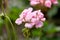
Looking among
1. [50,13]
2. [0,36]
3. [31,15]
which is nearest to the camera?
[31,15]

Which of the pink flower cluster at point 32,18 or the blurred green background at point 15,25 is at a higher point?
the pink flower cluster at point 32,18

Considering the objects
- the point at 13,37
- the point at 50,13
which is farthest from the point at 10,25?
the point at 50,13

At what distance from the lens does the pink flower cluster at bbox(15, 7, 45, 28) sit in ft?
2.33

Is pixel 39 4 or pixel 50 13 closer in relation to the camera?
pixel 39 4

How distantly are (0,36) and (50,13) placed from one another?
1187 millimetres

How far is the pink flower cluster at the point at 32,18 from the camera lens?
0.71 m

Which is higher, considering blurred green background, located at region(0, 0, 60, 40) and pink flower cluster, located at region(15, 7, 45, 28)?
pink flower cluster, located at region(15, 7, 45, 28)

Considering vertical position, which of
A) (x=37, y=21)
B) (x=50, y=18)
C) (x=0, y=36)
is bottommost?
(x=50, y=18)

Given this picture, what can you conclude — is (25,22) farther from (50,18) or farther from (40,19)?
(50,18)

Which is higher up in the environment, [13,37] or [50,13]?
[13,37]

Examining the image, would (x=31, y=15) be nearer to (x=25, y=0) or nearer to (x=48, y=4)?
(x=48, y=4)

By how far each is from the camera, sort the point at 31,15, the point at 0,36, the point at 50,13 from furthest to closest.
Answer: the point at 50,13, the point at 0,36, the point at 31,15

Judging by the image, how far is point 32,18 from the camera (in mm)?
716

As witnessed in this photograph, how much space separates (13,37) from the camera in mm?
758
